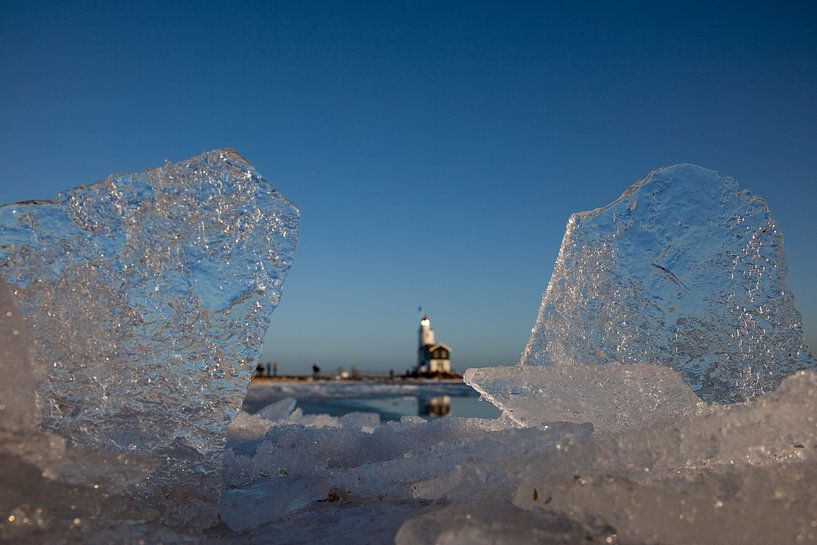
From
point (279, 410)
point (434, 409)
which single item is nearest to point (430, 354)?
point (434, 409)

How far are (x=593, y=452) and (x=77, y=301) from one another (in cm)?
148

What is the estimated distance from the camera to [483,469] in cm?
139

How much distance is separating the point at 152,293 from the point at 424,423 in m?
1.36

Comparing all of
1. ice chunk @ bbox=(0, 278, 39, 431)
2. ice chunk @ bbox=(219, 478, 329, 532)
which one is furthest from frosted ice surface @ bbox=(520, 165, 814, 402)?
ice chunk @ bbox=(0, 278, 39, 431)

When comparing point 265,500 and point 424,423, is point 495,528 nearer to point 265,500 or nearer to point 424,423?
point 265,500

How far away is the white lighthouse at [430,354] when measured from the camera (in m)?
59.8

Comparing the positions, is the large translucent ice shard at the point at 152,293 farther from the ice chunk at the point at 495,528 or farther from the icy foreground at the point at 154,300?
the ice chunk at the point at 495,528

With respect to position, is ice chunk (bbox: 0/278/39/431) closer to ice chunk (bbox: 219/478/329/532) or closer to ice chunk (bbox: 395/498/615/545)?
ice chunk (bbox: 219/478/329/532)

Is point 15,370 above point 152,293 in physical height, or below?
below

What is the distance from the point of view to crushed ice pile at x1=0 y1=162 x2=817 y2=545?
1.23 m

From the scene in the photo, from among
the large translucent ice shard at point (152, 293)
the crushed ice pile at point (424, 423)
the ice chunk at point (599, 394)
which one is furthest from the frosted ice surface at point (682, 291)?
the large translucent ice shard at point (152, 293)

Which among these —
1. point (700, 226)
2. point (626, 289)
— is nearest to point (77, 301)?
point (626, 289)

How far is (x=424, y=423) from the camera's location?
266 centimetres

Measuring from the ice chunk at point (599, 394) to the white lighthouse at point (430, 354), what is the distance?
5739 cm
